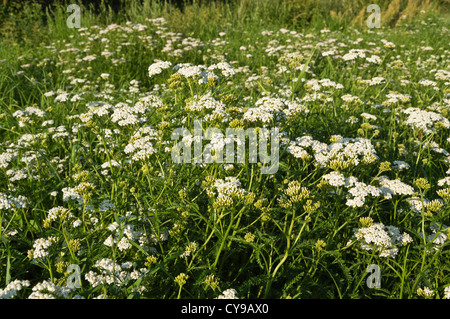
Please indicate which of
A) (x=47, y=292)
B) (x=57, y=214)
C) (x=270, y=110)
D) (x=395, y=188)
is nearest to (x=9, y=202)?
(x=57, y=214)

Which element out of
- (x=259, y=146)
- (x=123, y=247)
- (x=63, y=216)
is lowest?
(x=123, y=247)

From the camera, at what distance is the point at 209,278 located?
200 cm

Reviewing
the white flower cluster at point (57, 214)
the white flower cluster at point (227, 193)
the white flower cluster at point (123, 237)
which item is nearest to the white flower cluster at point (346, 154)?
→ the white flower cluster at point (227, 193)

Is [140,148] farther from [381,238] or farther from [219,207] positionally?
[381,238]

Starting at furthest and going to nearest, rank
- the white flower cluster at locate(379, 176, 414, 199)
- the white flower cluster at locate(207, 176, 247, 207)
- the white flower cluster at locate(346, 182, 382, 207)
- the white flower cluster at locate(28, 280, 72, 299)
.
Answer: the white flower cluster at locate(379, 176, 414, 199) → the white flower cluster at locate(346, 182, 382, 207) → the white flower cluster at locate(207, 176, 247, 207) → the white flower cluster at locate(28, 280, 72, 299)

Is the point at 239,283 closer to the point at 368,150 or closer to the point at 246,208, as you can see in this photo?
the point at 246,208

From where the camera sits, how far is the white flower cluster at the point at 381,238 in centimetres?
216

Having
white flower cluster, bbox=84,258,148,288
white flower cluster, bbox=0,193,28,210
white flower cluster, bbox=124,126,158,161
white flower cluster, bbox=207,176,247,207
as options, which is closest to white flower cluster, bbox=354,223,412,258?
white flower cluster, bbox=207,176,247,207

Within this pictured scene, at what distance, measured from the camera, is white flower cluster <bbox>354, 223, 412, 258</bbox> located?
216 centimetres

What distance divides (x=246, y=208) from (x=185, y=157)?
75 centimetres

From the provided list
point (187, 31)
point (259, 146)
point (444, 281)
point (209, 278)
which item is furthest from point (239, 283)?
point (187, 31)

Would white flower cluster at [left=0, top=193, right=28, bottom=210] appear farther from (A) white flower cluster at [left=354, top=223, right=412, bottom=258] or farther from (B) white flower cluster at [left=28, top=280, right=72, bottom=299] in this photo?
(A) white flower cluster at [left=354, top=223, right=412, bottom=258]

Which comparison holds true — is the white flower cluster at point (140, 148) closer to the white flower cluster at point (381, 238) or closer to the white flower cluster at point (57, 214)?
the white flower cluster at point (57, 214)
